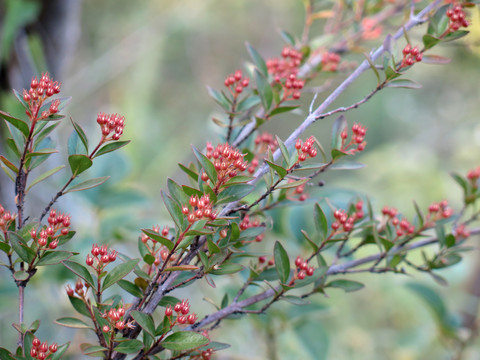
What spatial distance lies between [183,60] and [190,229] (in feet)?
13.9

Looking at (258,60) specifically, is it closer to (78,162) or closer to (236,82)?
(236,82)

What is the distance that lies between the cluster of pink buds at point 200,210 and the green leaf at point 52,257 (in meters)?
0.11

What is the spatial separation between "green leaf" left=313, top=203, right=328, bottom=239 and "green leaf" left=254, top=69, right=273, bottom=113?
12cm

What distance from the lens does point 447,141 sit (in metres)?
3.17

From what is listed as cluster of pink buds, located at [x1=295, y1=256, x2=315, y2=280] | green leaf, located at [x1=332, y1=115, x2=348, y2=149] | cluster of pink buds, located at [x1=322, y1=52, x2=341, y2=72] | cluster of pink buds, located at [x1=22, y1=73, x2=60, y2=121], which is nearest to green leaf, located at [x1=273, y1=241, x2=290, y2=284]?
cluster of pink buds, located at [x1=295, y1=256, x2=315, y2=280]

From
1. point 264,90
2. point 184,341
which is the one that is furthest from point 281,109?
point 184,341

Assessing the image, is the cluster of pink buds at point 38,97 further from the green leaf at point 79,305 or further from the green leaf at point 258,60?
the green leaf at point 258,60

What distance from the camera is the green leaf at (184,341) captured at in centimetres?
36

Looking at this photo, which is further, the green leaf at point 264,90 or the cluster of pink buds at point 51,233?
the green leaf at point 264,90

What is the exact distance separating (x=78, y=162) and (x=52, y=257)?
81 mm

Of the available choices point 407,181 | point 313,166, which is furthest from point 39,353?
A: point 407,181

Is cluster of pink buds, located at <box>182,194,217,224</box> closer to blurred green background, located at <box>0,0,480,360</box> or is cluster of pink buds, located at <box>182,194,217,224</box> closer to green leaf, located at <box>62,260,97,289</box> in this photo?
green leaf, located at <box>62,260,97,289</box>

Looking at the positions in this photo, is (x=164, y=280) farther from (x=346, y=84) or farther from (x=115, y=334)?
(x=346, y=84)

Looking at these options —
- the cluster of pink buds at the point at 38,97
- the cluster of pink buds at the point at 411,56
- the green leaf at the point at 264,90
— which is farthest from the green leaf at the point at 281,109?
the cluster of pink buds at the point at 38,97
